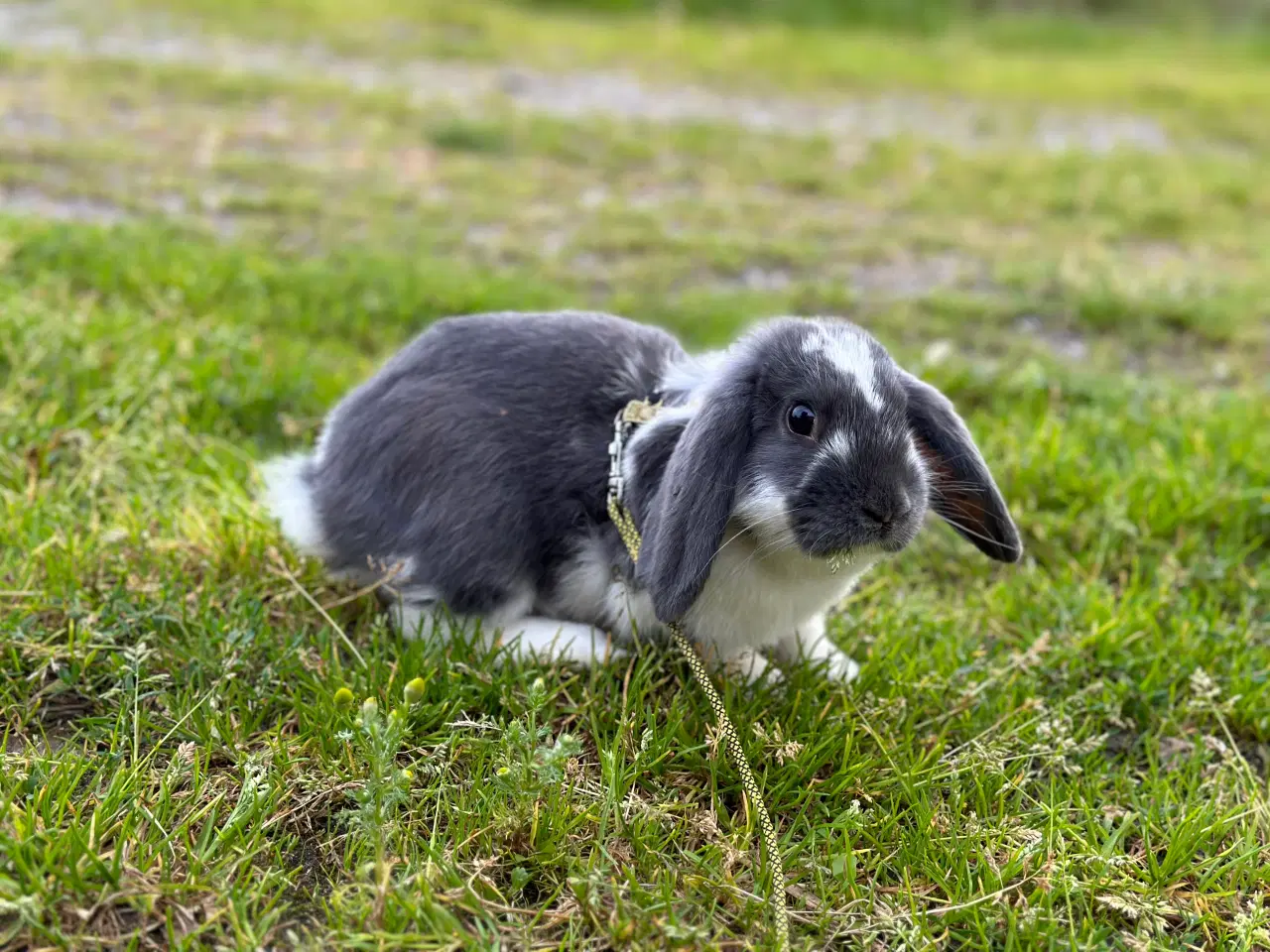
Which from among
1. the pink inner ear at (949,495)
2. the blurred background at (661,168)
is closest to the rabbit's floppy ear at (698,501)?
the pink inner ear at (949,495)

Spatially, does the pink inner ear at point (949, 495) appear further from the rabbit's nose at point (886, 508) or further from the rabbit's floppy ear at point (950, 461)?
the rabbit's nose at point (886, 508)

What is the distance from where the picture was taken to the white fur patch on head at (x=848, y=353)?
2.54 metres

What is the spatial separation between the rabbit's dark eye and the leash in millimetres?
431

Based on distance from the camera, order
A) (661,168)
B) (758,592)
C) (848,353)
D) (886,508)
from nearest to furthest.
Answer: (886,508), (848,353), (758,592), (661,168)

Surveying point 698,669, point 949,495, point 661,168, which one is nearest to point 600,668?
point 698,669

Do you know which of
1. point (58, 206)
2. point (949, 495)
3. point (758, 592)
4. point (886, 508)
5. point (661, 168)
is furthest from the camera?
point (661, 168)

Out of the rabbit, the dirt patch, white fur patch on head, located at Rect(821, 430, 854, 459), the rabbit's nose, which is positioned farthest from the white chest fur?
the dirt patch

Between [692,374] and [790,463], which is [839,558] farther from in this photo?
[692,374]

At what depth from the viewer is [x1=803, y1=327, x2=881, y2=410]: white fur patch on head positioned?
254cm

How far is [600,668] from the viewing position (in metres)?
2.87

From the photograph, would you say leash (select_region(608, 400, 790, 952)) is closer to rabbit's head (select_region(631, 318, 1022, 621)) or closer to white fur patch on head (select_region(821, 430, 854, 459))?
rabbit's head (select_region(631, 318, 1022, 621))

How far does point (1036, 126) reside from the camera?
418 inches

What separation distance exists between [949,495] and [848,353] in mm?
505

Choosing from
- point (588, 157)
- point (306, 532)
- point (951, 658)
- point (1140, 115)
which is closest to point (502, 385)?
point (306, 532)
